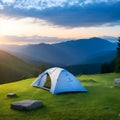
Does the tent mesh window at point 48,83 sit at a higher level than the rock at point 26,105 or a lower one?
higher

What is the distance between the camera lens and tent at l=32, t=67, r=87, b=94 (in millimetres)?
24627

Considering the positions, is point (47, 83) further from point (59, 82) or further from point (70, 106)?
point (70, 106)

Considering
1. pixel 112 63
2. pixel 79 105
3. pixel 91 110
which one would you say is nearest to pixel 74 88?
pixel 79 105

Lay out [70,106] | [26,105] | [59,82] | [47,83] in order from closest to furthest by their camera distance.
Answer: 1. [26,105]
2. [70,106]
3. [59,82]
4. [47,83]

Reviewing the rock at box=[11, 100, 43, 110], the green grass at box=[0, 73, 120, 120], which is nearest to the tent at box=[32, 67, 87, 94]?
the green grass at box=[0, 73, 120, 120]

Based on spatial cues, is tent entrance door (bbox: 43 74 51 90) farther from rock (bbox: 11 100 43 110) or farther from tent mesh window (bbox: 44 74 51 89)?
rock (bbox: 11 100 43 110)

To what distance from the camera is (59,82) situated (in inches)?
994

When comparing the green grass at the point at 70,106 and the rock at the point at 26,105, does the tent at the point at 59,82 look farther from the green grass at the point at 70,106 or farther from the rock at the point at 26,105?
the rock at the point at 26,105

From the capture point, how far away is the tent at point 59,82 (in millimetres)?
24627

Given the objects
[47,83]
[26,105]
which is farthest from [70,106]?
[47,83]

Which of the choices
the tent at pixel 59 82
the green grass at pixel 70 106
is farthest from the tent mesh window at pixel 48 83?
the green grass at pixel 70 106

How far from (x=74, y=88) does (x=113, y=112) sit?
763 cm

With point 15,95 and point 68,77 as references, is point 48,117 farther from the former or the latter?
point 68,77

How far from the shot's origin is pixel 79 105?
19672 mm
